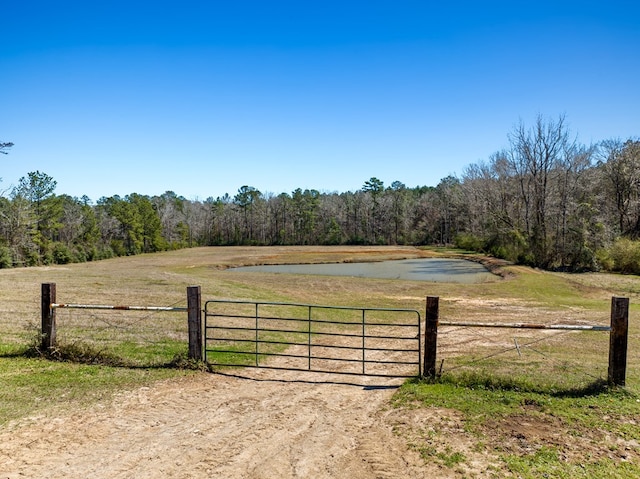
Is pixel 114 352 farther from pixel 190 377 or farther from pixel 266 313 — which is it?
pixel 266 313

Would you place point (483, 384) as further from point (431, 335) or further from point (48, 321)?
point (48, 321)

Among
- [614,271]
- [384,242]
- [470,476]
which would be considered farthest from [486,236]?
[470,476]

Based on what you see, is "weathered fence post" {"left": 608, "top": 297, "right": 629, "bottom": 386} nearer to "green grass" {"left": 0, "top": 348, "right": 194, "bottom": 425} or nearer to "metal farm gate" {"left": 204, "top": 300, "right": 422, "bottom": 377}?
"metal farm gate" {"left": 204, "top": 300, "right": 422, "bottom": 377}

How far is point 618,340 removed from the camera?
7277mm

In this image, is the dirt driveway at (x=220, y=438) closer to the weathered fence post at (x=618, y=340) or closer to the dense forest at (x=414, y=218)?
the weathered fence post at (x=618, y=340)

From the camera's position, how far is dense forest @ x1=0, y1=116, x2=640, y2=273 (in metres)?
39.3

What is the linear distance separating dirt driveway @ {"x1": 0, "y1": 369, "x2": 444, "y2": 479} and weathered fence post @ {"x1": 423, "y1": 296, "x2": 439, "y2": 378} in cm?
79

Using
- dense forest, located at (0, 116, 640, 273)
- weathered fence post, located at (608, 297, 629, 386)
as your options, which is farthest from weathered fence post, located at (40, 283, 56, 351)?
dense forest, located at (0, 116, 640, 273)

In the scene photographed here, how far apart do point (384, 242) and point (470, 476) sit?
286 ft

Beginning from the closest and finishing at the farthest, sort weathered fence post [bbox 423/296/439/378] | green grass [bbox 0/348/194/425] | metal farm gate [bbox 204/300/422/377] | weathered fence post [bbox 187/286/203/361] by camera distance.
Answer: green grass [bbox 0/348/194/425], weathered fence post [bbox 423/296/439/378], weathered fence post [bbox 187/286/203/361], metal farm gate [bbox 204/300/422/377]

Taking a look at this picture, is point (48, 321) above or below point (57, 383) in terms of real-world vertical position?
above

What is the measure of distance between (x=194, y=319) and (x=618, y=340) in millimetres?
7897

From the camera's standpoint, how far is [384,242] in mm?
91000

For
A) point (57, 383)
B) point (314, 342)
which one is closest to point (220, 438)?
point (57, 383)
